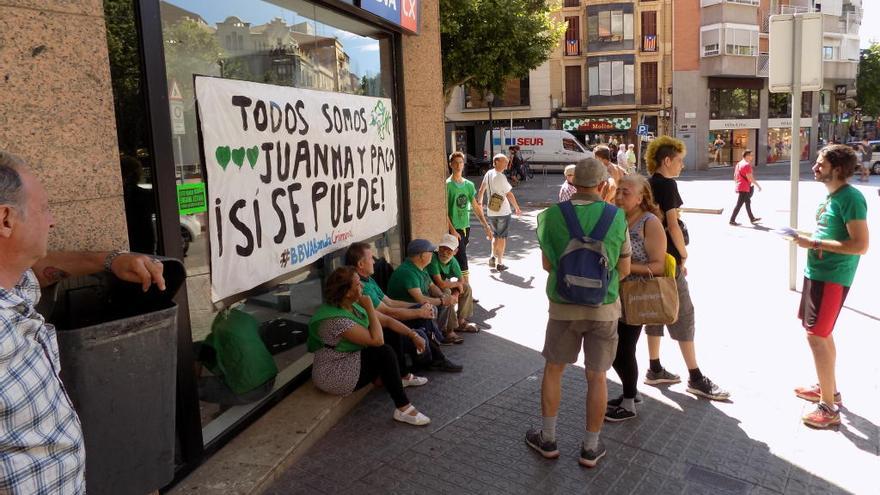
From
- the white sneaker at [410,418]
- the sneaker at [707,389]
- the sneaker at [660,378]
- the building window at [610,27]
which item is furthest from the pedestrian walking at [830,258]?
the building window at [610,27]

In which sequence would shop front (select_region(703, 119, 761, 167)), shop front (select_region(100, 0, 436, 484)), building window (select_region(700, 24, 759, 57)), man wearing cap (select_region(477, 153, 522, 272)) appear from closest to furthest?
shop front (select_region(100, 0, 436, 484)), man wearing cap (select_region(477, 153, 522, 272)), building window (select_region(700, 24, 759, 57)), shop front (select_region(703, 119, 761, 167))

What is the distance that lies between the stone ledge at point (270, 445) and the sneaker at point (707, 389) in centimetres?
236

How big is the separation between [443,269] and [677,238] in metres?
2.40

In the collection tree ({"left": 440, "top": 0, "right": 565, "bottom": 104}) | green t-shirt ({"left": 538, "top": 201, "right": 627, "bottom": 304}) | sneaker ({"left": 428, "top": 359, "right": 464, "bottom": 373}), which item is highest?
tree ({"left": 440, "top": 0, "right": 565, "bottom": 104})

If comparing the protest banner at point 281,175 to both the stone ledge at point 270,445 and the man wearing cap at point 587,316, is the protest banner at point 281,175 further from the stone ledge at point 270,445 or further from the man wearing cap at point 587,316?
the man wearing cap at point 587,316

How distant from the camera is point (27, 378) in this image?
1.72 meters

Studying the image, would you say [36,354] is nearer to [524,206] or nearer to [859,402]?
[859,402]

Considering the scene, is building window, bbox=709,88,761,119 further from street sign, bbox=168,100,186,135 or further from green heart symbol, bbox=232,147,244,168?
street sign, bbox=168,100,186,135

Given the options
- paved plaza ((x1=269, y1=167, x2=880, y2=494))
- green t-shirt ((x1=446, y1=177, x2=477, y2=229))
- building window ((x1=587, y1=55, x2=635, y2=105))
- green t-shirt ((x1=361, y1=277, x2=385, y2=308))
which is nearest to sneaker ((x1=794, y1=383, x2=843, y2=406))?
paved plaza ((x1=269, y1=167, x2=880, y2=494))

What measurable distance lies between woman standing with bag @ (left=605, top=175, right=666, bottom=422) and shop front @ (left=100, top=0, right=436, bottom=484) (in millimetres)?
2313

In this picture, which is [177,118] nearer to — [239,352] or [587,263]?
[239,352]

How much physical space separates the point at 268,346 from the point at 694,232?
397 inches

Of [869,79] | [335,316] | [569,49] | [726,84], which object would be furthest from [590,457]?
[869,79]

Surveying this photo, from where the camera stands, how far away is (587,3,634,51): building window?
130 feet
